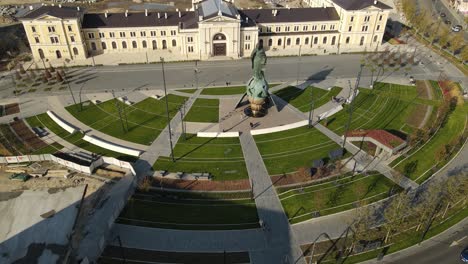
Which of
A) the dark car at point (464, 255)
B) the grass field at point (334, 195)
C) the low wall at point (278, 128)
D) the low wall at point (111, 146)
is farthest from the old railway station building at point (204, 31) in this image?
the dark car at point (464, 255)

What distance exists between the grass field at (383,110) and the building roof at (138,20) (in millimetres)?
49743

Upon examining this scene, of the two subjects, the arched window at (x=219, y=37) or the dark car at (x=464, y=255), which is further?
the arched window at (x=219, y=37)

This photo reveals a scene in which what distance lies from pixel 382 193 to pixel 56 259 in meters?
47.9

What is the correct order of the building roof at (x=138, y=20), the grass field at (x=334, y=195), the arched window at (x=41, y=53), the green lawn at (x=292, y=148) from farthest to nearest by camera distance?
the building roof at (x=138, y=20) → the arched window at (x=41, y=53) → the green lawn at (x=292, y=148) → the grass field at (x=334, y=195)

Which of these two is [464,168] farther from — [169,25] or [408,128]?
[169,25]

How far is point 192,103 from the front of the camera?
8200cm

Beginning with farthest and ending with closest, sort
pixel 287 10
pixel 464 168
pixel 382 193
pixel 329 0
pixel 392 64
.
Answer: pixel 329 0
pixel 287 10
pixel 392 64
pixel 464 168
pixel 382 193

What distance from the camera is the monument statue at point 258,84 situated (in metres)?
69.4

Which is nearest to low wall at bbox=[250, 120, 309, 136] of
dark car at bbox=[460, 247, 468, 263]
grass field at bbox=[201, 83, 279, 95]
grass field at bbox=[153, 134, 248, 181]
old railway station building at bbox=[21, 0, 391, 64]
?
grass field at bbox=[153, 134, 248, 181]

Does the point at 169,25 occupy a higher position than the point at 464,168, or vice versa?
the point at 169,25

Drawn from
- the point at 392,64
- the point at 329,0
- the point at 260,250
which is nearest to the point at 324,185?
the point at 260,250

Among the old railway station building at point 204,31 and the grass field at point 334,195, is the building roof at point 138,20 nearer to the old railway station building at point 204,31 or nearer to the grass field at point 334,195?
the old railway station building at point 204,31

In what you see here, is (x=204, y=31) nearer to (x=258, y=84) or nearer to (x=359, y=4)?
(x=258, y=84)

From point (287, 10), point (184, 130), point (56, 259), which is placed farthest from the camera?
point (287, 10)
